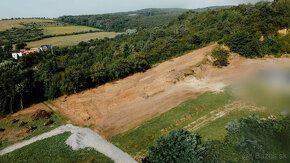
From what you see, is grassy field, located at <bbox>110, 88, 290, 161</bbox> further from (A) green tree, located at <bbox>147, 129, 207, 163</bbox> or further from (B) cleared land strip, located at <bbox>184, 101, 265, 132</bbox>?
(A) green tree, located at <bbox>147, 129, 207, 163</bbox>

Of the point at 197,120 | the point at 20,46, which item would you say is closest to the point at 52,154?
the point at 197,120

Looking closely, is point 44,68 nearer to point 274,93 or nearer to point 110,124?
point 110,124

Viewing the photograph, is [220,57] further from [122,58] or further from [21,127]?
[21,127]

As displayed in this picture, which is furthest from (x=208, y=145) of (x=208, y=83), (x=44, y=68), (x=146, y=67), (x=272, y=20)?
(x=272, y=20)

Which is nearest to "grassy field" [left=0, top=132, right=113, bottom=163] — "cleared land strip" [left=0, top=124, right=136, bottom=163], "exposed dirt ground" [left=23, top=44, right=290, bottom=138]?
"cleared land strip" [left=0, top=124, right=136, bottom=163]

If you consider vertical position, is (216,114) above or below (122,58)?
below
